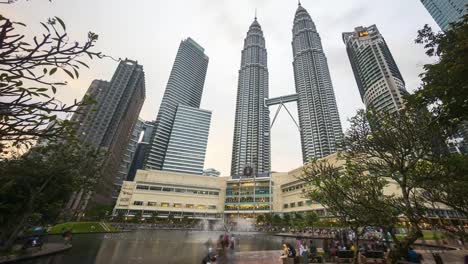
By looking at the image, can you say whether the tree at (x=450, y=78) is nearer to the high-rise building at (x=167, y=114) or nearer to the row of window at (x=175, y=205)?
the row of window at (x=175, y=205)

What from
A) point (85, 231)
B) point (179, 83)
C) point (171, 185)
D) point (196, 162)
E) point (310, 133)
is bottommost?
point (85, 231)

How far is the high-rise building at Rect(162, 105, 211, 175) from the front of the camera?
475 ft

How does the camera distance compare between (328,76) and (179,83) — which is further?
(179,83)

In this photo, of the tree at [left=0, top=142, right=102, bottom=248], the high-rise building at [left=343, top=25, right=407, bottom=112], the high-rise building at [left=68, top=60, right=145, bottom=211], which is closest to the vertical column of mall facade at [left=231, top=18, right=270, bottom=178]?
the high-rise building at [left=343, top=25, right=407, bottom=112]

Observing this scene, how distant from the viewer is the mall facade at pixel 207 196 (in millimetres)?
92312

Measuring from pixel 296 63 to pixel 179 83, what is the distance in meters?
107

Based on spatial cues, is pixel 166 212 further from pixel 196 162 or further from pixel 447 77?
pixel 447 77

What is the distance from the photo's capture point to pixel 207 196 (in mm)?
103688

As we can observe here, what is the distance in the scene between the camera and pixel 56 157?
1928 cm

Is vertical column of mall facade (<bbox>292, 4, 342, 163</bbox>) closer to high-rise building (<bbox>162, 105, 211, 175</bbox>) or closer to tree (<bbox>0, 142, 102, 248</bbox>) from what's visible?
high-rise building (<bbox>162, 105, 211, 175</bbox>)

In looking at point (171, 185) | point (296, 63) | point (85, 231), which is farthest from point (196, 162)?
point (296, 63)

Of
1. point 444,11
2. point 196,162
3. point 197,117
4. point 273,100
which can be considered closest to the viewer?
point 444,11

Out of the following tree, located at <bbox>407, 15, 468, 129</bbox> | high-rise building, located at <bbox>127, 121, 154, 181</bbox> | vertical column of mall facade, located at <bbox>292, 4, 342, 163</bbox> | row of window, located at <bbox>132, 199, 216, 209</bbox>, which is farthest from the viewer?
high-rise building, located at <bbox>127, 121, 154, 181</bbox>

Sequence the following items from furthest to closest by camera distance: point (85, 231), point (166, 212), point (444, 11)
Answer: point (444, 11) → point (166, 212) → point (85, 231)
